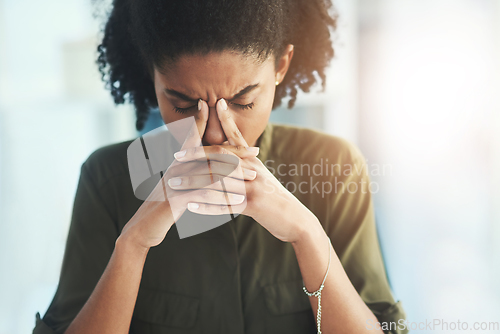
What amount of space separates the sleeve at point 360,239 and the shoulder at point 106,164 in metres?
0.45

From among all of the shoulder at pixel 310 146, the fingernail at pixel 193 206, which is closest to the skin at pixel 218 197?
the fingernail at pixel 193 206

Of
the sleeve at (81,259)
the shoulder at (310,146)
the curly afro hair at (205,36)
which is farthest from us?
the shoulder at (310,146)

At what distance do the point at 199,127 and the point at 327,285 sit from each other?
348mm

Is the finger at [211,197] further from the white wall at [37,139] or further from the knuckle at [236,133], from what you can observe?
the white wall at [37,139]

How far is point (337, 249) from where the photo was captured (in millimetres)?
660

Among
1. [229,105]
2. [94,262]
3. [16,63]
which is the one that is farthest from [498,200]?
[16,63]

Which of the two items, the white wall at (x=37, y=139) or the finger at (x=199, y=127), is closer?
the finger at (x=199, y=127)

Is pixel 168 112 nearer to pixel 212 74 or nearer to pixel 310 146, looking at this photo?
pixel 212 74

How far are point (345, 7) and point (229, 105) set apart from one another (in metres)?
0.45

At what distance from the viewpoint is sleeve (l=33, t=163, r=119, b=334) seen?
619 mm

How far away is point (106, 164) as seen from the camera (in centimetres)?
70

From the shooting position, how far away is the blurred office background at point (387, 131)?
2.23ft

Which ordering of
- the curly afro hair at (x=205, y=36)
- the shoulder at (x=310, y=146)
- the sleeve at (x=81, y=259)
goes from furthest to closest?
the shoulder at (x=310, y=146) < the sleeve at (x=81, y=259) < the curly afro hair at (x=205, y=36)

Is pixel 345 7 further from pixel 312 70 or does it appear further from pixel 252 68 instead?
pixel 252 68
